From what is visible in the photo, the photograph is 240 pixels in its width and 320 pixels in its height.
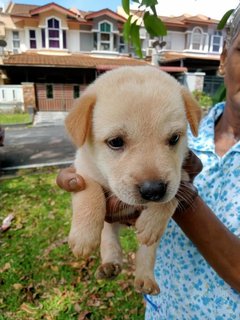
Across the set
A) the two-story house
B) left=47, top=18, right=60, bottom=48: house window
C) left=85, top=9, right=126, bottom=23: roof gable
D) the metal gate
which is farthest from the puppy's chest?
left=47, top=18, right=60, bottom=48: house window

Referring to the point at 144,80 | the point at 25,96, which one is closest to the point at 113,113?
the point at 144,80

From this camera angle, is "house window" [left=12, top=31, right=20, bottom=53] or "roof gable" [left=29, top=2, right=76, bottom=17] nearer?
"roof gable" [left=29, top=2, right=76, bottom=17]

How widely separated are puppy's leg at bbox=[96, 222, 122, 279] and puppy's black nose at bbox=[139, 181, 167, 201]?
940mm

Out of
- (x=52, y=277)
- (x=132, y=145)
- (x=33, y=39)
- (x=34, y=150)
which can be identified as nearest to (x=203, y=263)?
(x=132, y=145)

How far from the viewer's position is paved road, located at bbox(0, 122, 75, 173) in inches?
334

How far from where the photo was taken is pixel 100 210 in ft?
5.22

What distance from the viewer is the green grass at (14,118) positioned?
16541 mm

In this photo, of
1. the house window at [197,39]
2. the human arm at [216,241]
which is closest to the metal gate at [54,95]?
the house window at [197,39]

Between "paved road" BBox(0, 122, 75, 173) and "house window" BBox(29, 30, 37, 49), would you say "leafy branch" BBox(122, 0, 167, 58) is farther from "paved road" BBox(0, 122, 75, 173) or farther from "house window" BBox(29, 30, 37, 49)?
"house window" BBox(29, 30, 37, 49)

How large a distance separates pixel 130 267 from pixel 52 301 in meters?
1.10

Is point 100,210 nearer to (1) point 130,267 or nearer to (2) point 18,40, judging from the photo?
(1) point 130,267

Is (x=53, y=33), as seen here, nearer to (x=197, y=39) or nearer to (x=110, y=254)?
(x=197, y=39)

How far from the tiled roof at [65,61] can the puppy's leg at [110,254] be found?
17.3m

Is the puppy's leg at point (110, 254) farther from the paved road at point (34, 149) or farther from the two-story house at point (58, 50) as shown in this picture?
the two-story house at point (58, 50)
